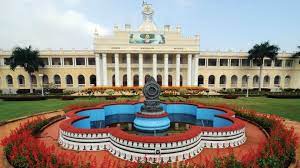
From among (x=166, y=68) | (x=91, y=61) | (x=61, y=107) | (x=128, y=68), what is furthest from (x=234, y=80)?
(x=61, y=107)

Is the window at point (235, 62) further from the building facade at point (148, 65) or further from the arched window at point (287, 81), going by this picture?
the arched window at point (287, 81)

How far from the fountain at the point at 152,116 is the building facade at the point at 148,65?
27737mm

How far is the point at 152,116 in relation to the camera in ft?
35.8

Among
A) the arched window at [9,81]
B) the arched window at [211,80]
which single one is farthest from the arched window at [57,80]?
the arched window at [211,80]

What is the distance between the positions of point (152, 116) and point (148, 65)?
31278 mm

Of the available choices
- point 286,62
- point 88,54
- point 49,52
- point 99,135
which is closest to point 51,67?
point 49,52

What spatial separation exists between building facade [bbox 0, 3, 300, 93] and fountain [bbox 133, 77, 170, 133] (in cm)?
2774

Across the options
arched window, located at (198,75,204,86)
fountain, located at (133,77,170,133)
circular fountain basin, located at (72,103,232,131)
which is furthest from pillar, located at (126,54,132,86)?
fountain, located at (133,77,170,133)

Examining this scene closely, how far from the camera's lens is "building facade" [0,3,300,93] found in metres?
39.5

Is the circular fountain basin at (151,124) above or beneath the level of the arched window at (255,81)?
beneath

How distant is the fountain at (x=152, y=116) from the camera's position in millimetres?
10672

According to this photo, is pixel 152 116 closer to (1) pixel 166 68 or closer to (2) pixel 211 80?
(1) pixel 166 68

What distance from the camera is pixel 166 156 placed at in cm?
665

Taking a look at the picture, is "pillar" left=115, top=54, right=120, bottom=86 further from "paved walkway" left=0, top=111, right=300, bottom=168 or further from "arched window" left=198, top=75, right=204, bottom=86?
"paved walkway" left=0, top=111, right=300, bottom=168
